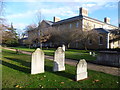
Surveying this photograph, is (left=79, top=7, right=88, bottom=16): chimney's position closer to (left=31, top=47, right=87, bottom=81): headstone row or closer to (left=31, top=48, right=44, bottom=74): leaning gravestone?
(left=31, top=47, right=87, bottom=81): headstone row

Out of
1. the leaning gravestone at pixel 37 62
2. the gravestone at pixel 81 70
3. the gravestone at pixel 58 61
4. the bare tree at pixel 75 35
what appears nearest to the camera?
the gravestone at pixel 81 70

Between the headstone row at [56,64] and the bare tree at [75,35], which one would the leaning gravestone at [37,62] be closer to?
the headstone row at [56,64]

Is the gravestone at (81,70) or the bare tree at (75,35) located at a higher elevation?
the bare tree at (75,35)

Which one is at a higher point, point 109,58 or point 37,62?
point 37,62

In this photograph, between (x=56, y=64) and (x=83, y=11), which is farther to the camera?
(x=83, y=11)

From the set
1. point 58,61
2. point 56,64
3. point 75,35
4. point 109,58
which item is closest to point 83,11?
point 75,35

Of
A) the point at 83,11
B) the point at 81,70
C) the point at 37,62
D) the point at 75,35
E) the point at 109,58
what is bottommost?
the point at 81,70

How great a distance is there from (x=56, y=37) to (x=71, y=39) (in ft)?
22.9

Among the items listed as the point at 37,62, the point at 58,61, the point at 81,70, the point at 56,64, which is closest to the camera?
the point at 81,70

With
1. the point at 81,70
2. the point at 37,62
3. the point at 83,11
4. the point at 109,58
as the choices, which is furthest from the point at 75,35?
the point at 81,70

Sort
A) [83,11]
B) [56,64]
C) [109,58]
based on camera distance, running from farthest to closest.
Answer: [83,11] → [109,58] → [56,64]

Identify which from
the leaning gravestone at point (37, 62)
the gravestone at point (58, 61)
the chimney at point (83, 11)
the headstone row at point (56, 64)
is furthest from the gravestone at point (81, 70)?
the chimney at point (83, 11)

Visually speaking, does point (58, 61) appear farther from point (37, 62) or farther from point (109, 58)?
point (109, 58)

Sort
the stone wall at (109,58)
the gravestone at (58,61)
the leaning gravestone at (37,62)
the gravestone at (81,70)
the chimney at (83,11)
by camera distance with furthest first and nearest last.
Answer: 1. the chimney at (83,11)
2. the stone wall at (109,58)
3. the gravestone at (58,61)
4. the leaning gravestone at (37,62)
5. the gravestone at (81,70)
